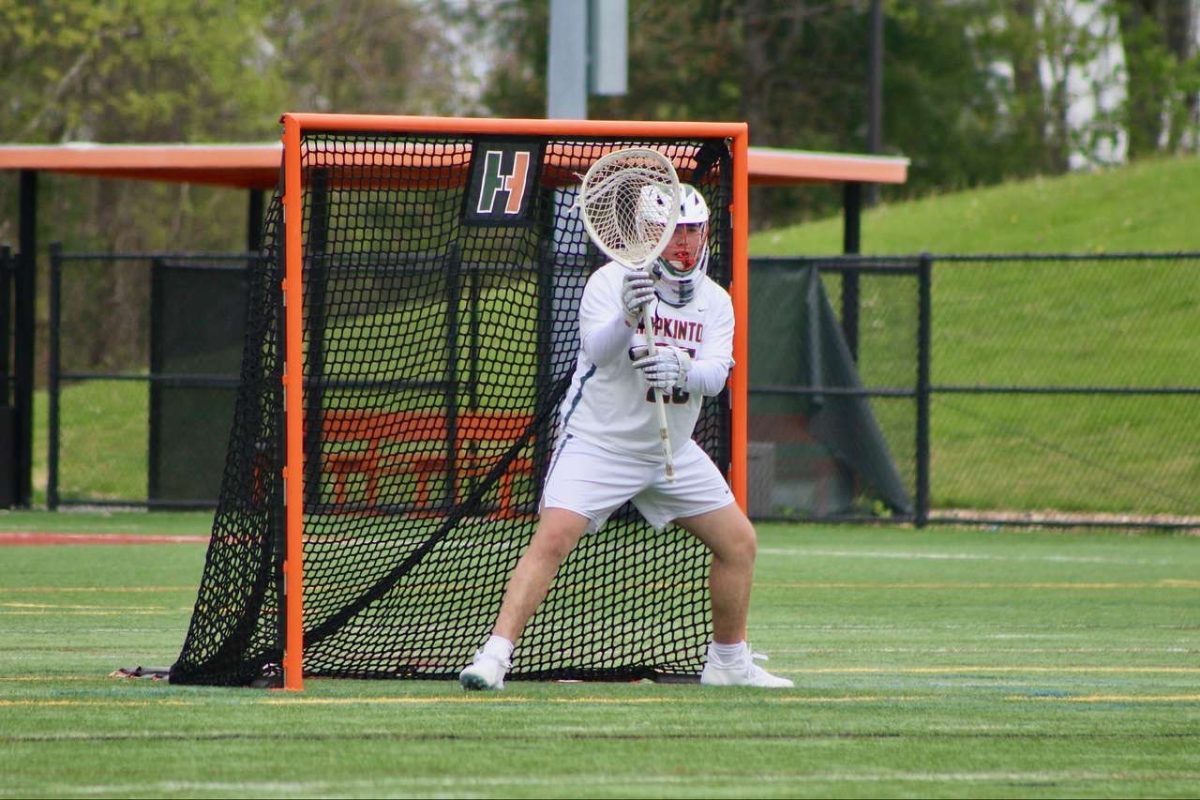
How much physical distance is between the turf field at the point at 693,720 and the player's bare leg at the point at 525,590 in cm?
11

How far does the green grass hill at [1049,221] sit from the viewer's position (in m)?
28.9

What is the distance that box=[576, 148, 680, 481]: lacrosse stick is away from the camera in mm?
7477

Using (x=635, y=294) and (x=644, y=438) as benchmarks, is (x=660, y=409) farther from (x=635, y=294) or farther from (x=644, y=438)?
(x=635, y=294)

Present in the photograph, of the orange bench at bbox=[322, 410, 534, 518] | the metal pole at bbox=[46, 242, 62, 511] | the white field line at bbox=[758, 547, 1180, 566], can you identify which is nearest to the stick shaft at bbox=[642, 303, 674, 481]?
the orange bench at bbox=[322, 410, 534, 518]

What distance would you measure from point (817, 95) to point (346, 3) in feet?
38.7

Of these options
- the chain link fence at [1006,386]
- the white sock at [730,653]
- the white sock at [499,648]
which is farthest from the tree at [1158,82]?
the white sock at [499,648]

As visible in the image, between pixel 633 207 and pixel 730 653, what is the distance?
1.81 metres

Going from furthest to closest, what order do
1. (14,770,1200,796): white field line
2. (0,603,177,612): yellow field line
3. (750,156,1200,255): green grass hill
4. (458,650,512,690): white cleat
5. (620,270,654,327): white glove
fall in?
1. (750,156,1200,255): green grass hill
2. (0,603,177,612): yellow field line
3. (458,650,512,690): white cleat
4. (620,270,654,327): white glove
5. (14,770,1200,796): white field line

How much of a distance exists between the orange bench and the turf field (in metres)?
1.27

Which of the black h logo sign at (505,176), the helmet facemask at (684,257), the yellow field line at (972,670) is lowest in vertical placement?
the yellow field line at (972,670)

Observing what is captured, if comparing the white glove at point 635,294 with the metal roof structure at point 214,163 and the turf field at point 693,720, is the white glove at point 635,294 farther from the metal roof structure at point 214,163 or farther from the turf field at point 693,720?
the metal roof structure at point 214,163

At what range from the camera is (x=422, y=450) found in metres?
10.3

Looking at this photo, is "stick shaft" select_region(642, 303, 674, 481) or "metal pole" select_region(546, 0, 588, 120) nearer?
"stick shaft" select_region(642, 303, 674, 481)

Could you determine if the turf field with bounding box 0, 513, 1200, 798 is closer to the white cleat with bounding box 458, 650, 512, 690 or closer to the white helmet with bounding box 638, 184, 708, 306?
the white cleat with bounding box 458, 650, 512, 690
